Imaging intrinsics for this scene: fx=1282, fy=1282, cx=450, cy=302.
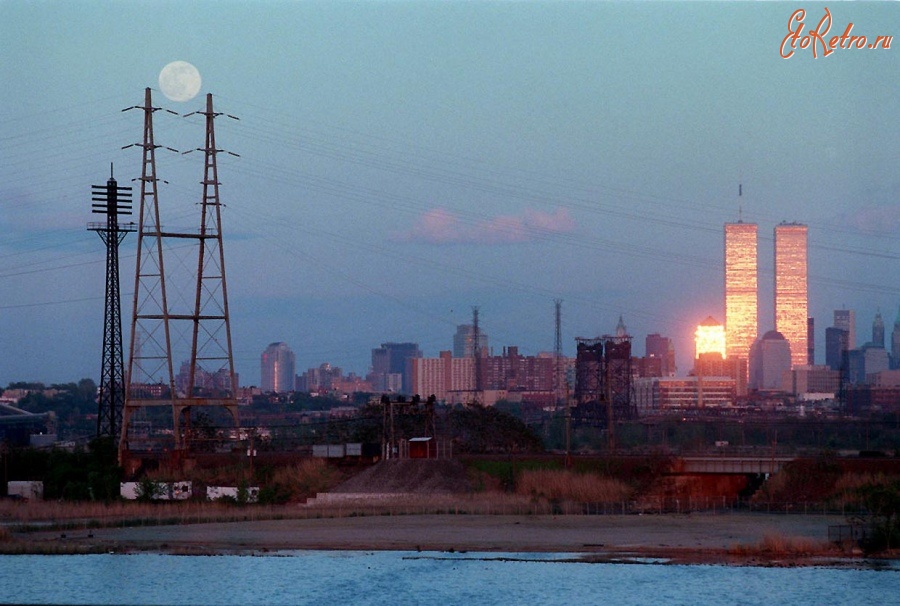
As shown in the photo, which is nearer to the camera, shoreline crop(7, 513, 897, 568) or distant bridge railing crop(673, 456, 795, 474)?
shoreline crop(7, 513, 897, 568)

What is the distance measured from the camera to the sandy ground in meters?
46.0

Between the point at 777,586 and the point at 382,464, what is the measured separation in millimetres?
30012

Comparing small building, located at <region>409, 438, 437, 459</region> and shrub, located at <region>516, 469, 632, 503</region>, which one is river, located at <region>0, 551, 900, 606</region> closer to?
shrub, located at <region>516, 469, 632, 503</region>

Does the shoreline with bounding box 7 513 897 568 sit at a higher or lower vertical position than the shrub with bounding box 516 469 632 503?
lower

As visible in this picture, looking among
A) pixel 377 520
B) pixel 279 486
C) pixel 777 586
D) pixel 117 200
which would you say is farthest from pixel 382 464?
pixel 777 586

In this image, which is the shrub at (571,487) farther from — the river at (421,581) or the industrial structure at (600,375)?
the industrial structure at (600,375)

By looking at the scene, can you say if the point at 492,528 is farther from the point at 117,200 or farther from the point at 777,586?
the point at 117,200

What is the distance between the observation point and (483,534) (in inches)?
1948

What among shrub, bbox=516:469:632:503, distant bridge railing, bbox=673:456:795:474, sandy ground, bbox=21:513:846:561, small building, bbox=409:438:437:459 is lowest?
sandy ground, bbox=21:513:846:561

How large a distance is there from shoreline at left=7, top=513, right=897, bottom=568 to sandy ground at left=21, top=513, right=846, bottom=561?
1.5 inches

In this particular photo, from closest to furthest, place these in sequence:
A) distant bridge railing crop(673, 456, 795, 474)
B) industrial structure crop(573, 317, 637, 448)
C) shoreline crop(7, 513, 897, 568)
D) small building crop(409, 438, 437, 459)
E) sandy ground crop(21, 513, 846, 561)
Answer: shoreline crop(7, 513, 897, 568) → sandy ground crop(21, 513, 846, 561) → distant bridge railing crop(673, 456, 795, 474) → small building crop(409, 438, 437, 459) → industrial structure crop(573, 317, 637, 448)


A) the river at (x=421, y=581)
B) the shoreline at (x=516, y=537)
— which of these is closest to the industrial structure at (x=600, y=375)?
the shoreline at (x=516, y=537)

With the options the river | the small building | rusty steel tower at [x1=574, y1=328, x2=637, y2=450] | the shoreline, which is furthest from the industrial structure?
the river

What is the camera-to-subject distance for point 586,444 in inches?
4222
